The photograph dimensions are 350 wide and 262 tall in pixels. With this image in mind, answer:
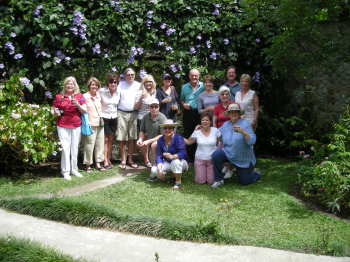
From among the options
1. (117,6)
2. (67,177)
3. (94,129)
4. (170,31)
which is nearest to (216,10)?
(170,31)

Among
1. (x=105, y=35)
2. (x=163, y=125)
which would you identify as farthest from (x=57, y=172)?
(x=105, y=35)

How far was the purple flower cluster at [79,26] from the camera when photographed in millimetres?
7195

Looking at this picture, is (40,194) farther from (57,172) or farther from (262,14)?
(262,14)

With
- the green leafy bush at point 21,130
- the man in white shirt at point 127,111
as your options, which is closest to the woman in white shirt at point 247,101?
the man in white shirt at point 127,111

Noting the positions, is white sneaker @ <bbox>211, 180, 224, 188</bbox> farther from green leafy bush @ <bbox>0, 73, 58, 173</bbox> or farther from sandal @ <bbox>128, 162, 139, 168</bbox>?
green leafy bush @ <bbox>0, 73, 58, 173</bbox>

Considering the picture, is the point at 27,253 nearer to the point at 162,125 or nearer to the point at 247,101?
the point at 162,125

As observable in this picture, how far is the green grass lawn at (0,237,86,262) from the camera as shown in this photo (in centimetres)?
394

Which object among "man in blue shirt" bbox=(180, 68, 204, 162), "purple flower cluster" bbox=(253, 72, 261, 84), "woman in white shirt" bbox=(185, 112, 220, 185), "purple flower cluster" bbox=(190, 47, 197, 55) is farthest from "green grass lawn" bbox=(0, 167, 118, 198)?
"purple flower cluster" bbox=(253, 72, 261, 84)

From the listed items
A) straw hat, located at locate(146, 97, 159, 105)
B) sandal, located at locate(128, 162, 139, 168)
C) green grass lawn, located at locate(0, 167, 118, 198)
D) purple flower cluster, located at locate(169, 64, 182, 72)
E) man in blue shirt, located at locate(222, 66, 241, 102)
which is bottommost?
green grass lawn, located at locate(0, 167, 118, 198)

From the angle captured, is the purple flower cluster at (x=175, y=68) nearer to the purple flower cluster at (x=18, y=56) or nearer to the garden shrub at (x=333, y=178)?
the purple flower cluster at (x=18, y=56)

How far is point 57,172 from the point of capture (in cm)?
702

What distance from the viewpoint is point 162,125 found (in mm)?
6453

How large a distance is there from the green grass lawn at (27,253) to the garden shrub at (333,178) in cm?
297

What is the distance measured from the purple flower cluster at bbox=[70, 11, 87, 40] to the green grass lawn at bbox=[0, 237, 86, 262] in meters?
3.86
